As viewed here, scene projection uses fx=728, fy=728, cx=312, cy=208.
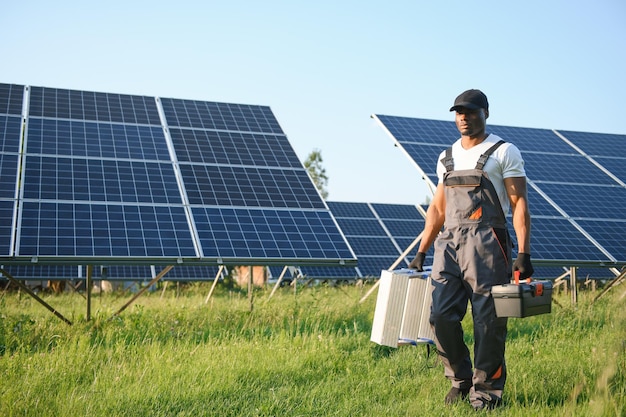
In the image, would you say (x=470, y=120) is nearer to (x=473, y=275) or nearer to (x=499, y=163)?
(x=499, y=163)

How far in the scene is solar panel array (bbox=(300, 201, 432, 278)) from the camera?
17.9 metres

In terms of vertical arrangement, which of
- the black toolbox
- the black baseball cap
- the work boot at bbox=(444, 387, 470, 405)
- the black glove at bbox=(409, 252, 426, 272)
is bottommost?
the work boot at bbox=(444, 387, 470, 405)

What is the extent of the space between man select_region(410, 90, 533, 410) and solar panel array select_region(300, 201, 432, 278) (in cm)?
1243

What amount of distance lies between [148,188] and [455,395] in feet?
18.3

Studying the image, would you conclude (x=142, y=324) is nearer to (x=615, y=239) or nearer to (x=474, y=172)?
(x=474, y=172)

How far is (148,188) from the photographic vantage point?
30.5 feet

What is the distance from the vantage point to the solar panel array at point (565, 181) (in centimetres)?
1077

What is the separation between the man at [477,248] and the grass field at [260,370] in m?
0.29

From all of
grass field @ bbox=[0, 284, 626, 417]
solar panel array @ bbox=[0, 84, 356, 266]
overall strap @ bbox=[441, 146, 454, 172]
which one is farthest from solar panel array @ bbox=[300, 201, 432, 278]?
overall strap @ bbox=[441, 146, 454, 172]

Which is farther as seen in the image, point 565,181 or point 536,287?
point 565,181

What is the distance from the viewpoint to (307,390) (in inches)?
204

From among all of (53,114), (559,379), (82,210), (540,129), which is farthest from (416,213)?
(559,379)

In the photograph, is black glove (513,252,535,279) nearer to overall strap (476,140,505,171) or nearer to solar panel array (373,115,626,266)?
overall strap (476,140,505,171)

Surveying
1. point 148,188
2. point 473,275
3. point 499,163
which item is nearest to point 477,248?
point 473,275
